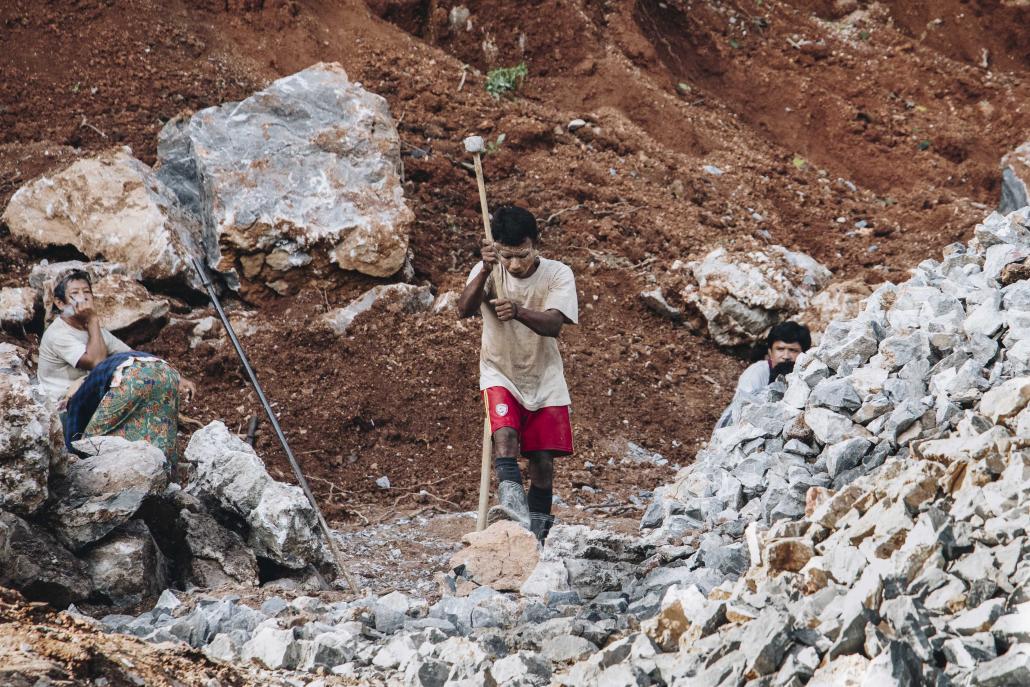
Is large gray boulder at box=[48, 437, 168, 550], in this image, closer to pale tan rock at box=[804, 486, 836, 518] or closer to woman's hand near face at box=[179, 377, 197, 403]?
woman's hand near face at box=[179, 377, 197, 403]

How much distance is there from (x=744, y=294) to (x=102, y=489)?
5.56 m

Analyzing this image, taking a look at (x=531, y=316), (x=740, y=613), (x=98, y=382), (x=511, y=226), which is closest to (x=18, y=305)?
(x=98, y=382)

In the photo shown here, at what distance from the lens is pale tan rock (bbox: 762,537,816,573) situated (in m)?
3.67

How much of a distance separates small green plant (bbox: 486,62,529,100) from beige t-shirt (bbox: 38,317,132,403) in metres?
5.91

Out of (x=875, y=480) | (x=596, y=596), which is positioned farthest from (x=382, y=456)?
(x=875, y=480)

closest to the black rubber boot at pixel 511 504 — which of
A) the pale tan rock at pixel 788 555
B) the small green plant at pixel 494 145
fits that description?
the pale tan rock at pixel 788 555

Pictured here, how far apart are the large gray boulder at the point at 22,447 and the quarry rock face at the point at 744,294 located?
568cm

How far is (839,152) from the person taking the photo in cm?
1218

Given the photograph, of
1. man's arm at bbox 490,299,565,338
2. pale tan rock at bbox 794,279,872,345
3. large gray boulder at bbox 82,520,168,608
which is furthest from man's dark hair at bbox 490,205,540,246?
pale tan rock at bbox 794,279,872,345

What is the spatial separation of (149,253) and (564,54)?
5.26 meters

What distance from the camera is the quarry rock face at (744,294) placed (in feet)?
29.6

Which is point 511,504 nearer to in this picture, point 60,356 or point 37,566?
point 37,566

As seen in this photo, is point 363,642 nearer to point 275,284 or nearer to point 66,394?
point 66,394

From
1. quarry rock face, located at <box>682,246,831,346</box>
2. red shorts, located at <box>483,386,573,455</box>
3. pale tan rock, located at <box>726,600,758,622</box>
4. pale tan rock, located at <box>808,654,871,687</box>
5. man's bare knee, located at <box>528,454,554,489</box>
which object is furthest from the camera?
quarry rock face, located at <box>682,246,831,346</box>
